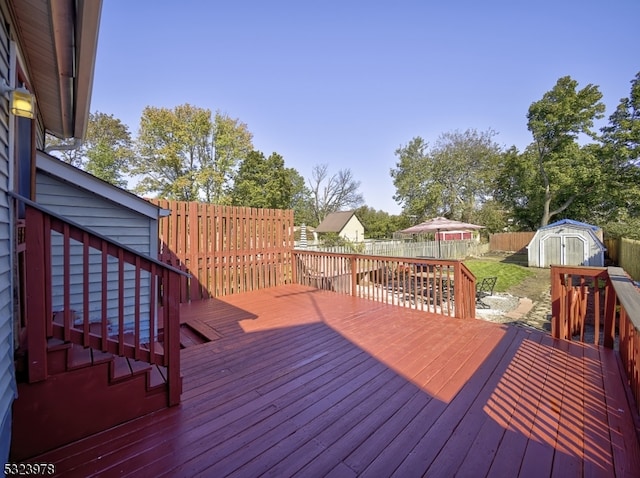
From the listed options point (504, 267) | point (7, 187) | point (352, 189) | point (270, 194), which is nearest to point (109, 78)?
point (270, 194)

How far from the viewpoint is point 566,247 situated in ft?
46.5

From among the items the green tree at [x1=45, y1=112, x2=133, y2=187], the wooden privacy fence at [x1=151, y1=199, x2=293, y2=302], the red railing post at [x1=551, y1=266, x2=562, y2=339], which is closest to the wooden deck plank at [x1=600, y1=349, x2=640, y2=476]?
the red railing post at [x1=551, y1=266, x2=562, y2=339]

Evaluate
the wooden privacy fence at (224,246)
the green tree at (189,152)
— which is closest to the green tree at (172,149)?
the green tree at (189,152)

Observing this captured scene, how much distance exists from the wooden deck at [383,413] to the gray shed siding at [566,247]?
13.8m

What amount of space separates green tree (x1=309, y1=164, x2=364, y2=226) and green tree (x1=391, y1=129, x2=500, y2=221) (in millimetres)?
9503

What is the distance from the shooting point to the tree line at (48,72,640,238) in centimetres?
1730

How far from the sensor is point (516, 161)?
68.4 feet

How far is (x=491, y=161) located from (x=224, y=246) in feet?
84.5

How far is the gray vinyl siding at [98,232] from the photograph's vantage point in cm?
267

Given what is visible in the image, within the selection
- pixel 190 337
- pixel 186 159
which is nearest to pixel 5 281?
pixel 190 337

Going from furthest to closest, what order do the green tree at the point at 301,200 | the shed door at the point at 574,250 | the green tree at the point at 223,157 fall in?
the green tree at the point at 301,200 → the green tree at the point at 223,157 → the shed door at the point at 574,250

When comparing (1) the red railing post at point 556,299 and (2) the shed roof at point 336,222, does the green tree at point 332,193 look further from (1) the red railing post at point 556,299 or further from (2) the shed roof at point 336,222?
(1) the red railing post at point 556,299

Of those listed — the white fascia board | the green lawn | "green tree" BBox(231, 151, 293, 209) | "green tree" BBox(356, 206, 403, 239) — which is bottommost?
the green lawn

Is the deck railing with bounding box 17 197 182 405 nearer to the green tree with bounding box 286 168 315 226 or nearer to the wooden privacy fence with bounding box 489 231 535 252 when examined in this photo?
the wooden privacy fence with bounding box 489 231 535 252
